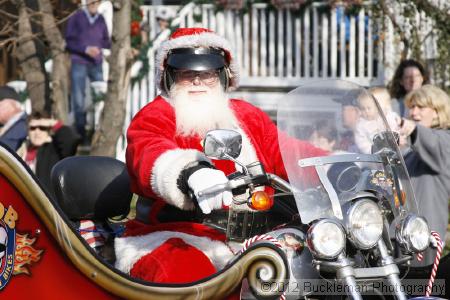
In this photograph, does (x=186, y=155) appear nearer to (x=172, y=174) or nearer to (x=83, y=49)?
(x=172, y=174)

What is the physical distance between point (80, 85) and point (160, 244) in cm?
855

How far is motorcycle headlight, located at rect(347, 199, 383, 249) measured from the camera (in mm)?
3408

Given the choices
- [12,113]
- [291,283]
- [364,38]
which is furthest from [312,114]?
[364,38]

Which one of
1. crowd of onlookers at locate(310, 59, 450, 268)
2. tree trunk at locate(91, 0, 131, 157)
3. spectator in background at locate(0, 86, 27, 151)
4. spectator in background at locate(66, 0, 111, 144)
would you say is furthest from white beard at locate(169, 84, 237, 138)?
spectator in background at locate(66, 0, 111, 144)

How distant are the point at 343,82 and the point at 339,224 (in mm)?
705

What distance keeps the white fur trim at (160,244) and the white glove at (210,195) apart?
0.49 meters

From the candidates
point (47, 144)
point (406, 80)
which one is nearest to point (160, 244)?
point (406, 80)

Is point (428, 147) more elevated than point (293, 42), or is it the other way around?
point (428, 147)

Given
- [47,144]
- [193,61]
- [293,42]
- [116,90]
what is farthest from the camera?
[293,42]

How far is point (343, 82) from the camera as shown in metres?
3.86

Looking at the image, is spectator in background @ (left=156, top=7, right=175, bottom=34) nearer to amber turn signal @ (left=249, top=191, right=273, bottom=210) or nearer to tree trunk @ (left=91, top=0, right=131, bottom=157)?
tree trunk @ (left=91, top=0, right=131, bottom=157)

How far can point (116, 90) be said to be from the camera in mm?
10062

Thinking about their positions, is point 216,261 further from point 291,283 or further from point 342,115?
point 342,115

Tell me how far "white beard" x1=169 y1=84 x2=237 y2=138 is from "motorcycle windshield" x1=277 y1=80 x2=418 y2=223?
27.9 inches
